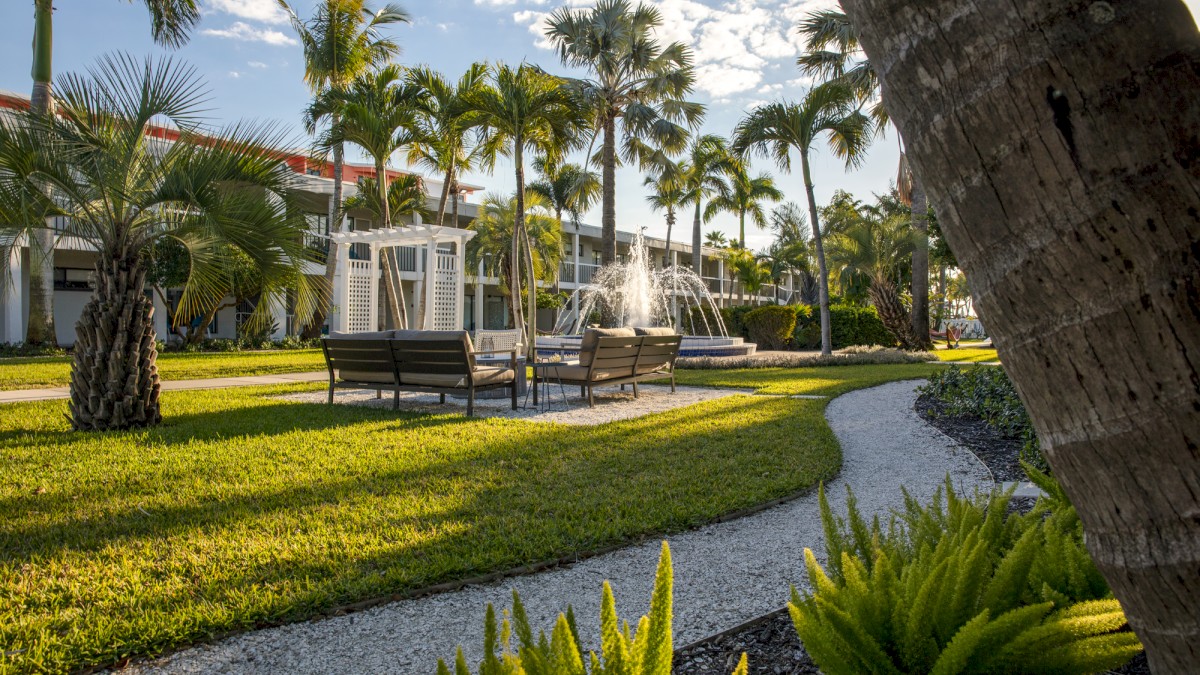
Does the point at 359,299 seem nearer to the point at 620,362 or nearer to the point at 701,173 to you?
the point at 620,362

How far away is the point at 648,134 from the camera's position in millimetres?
20688

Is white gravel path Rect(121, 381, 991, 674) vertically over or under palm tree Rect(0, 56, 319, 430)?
under

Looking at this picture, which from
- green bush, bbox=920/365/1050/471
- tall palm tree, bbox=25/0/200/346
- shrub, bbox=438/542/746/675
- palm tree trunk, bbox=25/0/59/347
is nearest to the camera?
shrub, bbox=438/542/746/675

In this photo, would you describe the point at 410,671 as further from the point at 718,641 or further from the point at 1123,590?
the point at 1123,590

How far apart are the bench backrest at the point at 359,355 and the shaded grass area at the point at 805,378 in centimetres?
537

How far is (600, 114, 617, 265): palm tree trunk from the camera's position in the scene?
1931 centimetres

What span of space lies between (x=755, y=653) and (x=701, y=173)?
A: 35.5m

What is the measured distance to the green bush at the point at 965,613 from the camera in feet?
5.65

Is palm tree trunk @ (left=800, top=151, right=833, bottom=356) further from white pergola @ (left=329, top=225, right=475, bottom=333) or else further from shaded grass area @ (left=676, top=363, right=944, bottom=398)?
white pergola @ (left=329, top=225, right=475, bottom=333)

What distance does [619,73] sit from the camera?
1955 centimetres

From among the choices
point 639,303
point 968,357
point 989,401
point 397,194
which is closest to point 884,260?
point 968,357

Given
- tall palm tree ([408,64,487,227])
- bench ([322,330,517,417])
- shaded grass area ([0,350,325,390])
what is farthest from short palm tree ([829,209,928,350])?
bench ([322,330,517,417])

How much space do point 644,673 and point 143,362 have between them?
24.3 ft

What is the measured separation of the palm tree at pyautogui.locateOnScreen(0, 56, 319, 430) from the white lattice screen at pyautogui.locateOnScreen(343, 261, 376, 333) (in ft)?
37.8
